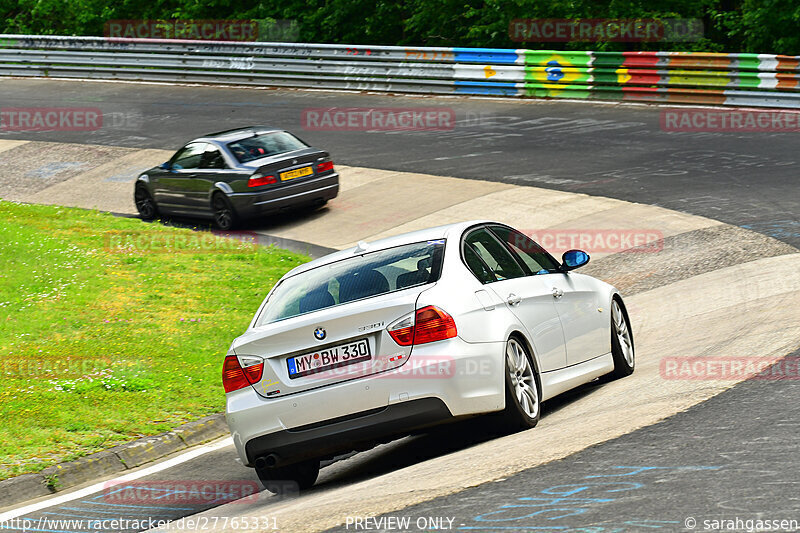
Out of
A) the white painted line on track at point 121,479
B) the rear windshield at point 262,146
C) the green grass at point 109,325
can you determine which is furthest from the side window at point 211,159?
the white painted line on track at point 121,479

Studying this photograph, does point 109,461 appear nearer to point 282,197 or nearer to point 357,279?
point 357,279

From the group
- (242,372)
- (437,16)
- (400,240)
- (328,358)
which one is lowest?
(242,372)

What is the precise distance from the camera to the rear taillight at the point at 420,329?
6.59 m

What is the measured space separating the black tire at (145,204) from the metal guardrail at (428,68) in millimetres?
10364

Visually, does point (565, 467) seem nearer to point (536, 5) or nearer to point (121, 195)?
point (121, 195)

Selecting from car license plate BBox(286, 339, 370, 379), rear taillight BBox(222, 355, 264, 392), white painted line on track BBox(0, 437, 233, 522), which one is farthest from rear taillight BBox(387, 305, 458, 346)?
white painted line on track BBox(0, 437, 233, 522)

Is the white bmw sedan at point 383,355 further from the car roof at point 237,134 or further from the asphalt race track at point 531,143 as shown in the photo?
the car roof at point 237,134

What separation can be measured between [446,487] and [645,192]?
12.0 m

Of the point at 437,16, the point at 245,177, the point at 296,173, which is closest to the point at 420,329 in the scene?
the point at 245,177

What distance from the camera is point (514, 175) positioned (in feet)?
62.7

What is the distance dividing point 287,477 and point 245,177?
448 inches

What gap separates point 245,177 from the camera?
1805 centimetres

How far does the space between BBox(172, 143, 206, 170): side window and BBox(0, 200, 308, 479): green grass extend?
1.34 metres

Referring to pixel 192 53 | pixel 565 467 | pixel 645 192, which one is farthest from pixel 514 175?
pixel 192 53
